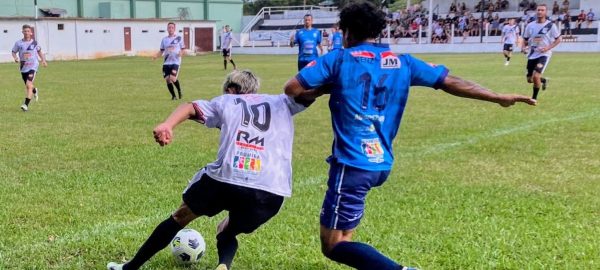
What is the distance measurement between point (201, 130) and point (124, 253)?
6.12 meters

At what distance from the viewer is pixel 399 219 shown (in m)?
5.19

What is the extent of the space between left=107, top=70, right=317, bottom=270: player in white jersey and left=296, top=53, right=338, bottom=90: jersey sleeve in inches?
6.7

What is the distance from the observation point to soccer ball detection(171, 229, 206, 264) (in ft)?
13.8

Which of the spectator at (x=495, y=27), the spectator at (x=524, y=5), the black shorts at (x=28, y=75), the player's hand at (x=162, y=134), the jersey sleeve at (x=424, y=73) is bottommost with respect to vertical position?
the black shorts at (x=28, y=75)

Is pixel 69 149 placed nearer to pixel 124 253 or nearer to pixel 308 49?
pixel 124 253

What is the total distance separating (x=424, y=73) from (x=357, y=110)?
46cm

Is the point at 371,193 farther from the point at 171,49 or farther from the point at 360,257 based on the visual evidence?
the point at 171,49

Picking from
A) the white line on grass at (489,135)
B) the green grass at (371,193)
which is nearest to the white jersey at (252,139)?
the green grass at (371,193)

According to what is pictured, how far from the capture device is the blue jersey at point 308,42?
58.8 ft

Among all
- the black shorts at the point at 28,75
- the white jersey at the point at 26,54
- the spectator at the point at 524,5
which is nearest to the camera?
the black shorts at the point at 28,75

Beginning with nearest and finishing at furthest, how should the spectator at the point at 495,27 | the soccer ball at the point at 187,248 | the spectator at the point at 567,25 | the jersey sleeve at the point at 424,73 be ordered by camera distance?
the jersey sleeve at the point at 424,73 → the soccer ball at the point at 187,248 → the spectator at the point at 567,25 → the spectator at the point at 495,27

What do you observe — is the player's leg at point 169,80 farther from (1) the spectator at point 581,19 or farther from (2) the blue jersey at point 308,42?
(1) the spectator at point 581,19

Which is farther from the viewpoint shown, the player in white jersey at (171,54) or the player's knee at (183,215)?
the player in white jersey at (171,54)

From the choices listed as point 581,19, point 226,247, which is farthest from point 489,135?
point 581,19
